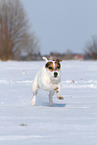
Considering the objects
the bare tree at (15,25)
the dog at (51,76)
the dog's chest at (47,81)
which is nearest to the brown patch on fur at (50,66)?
the dog at (51,76)

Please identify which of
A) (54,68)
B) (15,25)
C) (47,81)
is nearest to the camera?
(54,68)

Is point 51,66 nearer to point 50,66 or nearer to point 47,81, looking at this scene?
point 50,66

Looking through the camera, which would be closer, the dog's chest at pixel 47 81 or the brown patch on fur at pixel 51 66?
the brown patch on fur at pixel 51 66

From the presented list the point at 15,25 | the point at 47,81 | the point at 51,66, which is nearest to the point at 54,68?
the point at 51,66

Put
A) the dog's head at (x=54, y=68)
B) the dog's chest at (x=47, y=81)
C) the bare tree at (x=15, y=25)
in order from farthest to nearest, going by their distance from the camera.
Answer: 1. the bare tree at (x=15, y=25)
2. the dog's chest at (x=47, y=81)
3. the dog's head at (x=54, y=68)

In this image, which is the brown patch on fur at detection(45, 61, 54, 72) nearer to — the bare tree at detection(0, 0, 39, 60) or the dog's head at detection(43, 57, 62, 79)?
the dog's head at detection(43, 57, 62, 79)

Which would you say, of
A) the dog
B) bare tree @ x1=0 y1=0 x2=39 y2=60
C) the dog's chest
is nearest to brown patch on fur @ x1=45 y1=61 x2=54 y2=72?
the dog

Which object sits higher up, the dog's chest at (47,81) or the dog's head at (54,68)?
the dog's head at (54,68)

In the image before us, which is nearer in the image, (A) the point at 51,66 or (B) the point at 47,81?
(A) the point at 51,66

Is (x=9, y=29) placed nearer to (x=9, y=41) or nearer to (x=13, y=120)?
(x=9, y=41)

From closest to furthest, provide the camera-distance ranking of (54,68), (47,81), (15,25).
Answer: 1. (54,68)
2. (47,81)
3. (15,25)

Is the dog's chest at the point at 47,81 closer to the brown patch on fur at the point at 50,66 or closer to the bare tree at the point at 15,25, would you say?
the brown patch on fur at the point at 50,66

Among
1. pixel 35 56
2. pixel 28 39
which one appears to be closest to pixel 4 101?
pixel 28 39

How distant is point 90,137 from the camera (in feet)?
15.2
